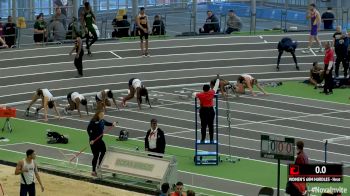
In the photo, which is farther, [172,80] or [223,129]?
[172,80]

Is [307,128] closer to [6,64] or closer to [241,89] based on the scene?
[241,89]

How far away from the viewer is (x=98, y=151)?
30016mm

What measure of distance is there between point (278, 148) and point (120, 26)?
2207 centimetres

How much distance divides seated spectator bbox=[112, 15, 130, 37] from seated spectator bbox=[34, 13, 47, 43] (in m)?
2.73

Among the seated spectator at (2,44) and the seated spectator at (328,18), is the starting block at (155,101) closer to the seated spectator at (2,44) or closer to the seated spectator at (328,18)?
the seated spectator at (2,44)

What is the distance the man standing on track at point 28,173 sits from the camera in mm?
26703

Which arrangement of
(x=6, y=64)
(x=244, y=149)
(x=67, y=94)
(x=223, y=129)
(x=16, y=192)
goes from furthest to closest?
1. (x=6, y=64)
2. (x=67, y=94)
3. (x=223, y=129)
4. (x=244, y=149)
5. (x=16, y=192)

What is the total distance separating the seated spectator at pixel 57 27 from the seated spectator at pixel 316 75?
8613mm

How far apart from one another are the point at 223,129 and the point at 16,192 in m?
8.03

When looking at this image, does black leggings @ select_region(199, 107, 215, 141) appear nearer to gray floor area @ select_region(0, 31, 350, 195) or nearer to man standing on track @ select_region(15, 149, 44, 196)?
gray floor area @ select_region(0, 31, 350, 195)

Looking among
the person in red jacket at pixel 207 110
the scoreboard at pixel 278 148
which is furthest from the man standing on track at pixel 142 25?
the scoreboard at pixel 278 148

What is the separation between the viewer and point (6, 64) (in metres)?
42.1

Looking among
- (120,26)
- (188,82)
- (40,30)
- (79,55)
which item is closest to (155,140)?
(79,55)

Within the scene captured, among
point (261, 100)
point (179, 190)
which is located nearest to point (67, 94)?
point (261, 100)
